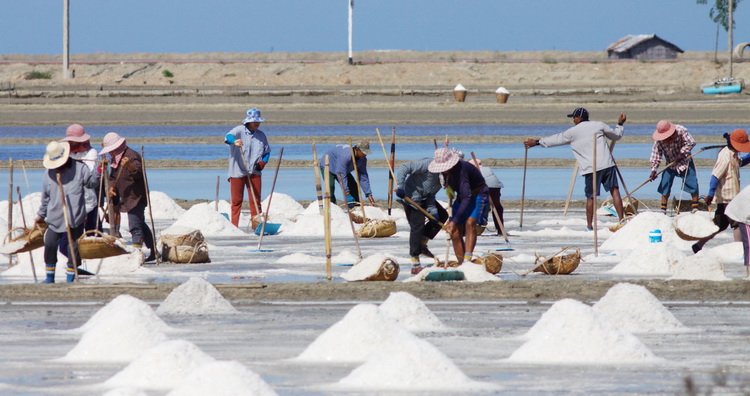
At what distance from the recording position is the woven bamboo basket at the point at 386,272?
421 inches

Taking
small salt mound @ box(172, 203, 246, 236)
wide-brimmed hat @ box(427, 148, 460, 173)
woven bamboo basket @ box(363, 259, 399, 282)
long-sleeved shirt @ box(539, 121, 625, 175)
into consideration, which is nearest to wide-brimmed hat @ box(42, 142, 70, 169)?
woven bamboo basket @ box(363, 259, 399, 282)

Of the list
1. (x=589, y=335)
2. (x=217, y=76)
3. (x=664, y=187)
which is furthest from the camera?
(x=217, y=76)

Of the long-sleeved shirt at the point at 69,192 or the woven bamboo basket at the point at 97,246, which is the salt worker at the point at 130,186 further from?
the long-sleeved shirt at the point at 69,192

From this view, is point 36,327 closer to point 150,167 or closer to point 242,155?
point 242,155

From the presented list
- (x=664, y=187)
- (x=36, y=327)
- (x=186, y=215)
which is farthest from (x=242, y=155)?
(x=36, y=327)

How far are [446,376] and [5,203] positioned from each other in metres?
10.6

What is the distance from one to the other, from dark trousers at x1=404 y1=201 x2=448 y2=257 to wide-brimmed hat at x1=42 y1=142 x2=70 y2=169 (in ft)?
9.87

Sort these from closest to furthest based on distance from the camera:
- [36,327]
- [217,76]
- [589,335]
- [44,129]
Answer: [589,335]
[36,327]
[44,129]
[217,76]

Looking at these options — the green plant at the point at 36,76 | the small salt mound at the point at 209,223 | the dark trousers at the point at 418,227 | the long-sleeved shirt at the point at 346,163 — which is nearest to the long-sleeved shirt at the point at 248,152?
the small salt mound at the point at 209,223

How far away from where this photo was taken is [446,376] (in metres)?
6.68

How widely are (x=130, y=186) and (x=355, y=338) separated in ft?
16.7

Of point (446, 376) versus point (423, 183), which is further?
point (423, 183)

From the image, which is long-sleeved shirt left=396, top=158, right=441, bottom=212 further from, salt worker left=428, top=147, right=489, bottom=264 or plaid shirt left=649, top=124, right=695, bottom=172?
plaid shirt left=649, top=124, right=695, bottom=172

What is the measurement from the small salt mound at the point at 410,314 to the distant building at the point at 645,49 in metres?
67.1
